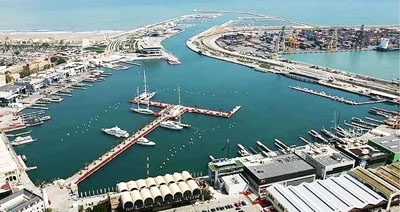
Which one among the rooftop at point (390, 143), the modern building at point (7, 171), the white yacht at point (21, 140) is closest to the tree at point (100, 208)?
the modern building at point (7, 171)

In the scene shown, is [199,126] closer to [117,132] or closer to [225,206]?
[117,132]

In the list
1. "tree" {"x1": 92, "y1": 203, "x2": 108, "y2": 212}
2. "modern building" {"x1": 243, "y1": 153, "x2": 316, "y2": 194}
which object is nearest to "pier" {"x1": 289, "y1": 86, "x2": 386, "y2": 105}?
"modern building" {"x1": 243, "y1": 153, "x2": 316, "y2": 194}

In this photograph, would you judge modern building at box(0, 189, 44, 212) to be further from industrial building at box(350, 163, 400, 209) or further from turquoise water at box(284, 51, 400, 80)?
turquoise water at box(284, 51, 400, 80)

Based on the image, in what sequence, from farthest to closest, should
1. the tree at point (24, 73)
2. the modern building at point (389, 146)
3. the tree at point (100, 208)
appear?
the tree at point (24, 73) → the modern building at point (389, 146) → the tree at point (100, 208)

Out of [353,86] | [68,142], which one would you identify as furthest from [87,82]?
[353,86]

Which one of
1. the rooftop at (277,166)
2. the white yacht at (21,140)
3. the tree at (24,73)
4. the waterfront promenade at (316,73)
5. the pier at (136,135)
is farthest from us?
the tree at (24,73)

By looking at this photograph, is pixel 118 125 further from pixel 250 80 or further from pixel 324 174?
pixel 250 80

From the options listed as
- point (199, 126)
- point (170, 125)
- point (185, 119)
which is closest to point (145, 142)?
point (170, 125)

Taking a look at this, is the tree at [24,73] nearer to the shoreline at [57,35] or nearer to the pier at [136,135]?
the pier at [136,135]
